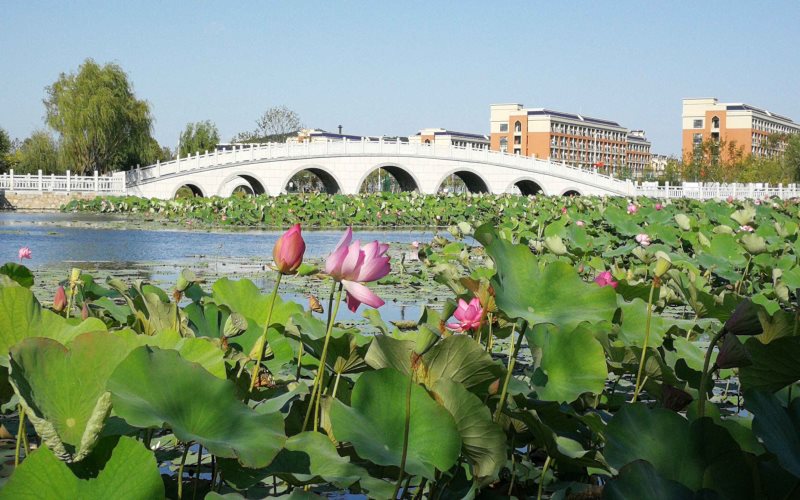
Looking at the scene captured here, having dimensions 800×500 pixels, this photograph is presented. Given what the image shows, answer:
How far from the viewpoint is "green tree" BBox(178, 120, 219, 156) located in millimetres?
54312

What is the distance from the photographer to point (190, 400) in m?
0.98

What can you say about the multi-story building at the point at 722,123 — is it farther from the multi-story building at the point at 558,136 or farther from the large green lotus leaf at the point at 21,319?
the large green lotus leaf at the point at 21,319

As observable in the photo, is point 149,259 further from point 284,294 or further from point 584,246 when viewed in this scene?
point 584,246

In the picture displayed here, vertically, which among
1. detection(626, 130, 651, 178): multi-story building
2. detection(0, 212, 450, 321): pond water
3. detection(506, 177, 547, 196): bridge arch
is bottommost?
detection(0, 212, 450, 321): pond water

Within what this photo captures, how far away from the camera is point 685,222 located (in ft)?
16.8

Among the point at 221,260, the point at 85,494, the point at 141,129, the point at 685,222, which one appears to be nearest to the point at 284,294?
the point at 685,222

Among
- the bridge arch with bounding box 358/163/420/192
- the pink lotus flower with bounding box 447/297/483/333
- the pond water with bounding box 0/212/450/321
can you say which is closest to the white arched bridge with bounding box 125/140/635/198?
the bridge arch with bounding box 358/163/420/192

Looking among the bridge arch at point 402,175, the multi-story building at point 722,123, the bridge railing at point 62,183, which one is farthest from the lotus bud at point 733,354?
the multi-story building at point 722,123

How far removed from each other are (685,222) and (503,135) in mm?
95872

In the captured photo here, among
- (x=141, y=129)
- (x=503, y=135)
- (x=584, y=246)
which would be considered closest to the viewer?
(x=584, y=246)

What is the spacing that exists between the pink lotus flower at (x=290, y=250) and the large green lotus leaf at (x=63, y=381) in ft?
0.93

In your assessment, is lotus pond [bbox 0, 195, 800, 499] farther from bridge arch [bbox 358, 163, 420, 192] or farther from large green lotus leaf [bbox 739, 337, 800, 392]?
bridge arch [bbox 358, 163, 420, 192]

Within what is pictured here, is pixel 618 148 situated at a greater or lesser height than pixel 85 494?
greater

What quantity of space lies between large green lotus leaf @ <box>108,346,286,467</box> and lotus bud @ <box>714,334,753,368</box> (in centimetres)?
52
